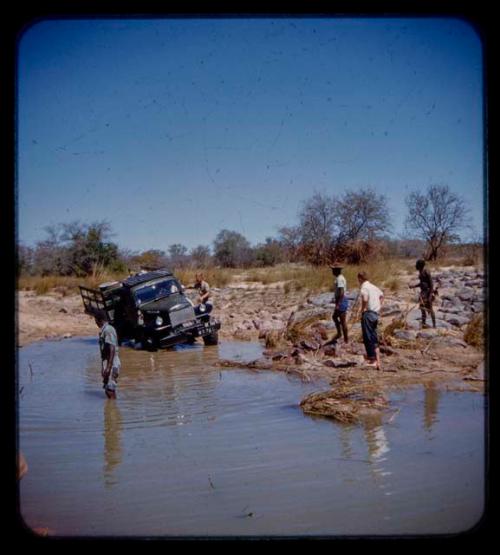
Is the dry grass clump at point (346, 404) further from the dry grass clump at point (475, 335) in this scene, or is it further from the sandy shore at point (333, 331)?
the dry grass clump at point (475, 335)

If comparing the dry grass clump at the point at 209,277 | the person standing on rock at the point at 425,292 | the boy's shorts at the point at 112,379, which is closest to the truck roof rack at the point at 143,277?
the boy's shorts at the point at 112,379

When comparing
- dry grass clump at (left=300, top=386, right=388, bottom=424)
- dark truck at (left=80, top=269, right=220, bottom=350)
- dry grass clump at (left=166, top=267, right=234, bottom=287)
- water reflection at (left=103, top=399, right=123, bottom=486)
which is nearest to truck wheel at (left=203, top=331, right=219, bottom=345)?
dark truck at (left=80, top=269, right=220, bottom=350)

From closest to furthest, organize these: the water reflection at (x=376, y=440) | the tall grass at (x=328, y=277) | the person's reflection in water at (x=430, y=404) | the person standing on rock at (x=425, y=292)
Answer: the water reflection at (x=376, y=440), the person's reflection in water at (x=430, y=404), the person standing on rock at (x=425, y=292), the tall grass at (x=328, y=277)

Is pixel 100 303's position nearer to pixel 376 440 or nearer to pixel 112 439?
pixel 112 439

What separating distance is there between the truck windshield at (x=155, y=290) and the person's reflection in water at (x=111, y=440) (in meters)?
5.34

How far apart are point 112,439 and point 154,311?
7.07 meters

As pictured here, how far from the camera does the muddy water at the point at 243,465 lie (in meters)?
4.77

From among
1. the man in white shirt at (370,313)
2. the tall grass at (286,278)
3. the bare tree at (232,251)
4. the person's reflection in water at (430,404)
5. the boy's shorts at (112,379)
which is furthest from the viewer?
the bare tree at (232,251)

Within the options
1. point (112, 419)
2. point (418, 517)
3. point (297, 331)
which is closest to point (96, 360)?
point (297, 331)

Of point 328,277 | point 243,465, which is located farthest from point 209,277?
point 243,465

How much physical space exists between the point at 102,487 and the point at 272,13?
13.9 feet

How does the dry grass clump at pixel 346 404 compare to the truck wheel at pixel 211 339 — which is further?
the truck wheel at pixel 211 339

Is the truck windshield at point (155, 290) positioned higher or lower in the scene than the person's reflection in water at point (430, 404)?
higher

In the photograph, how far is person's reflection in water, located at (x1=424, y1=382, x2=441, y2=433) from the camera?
7219 mm
